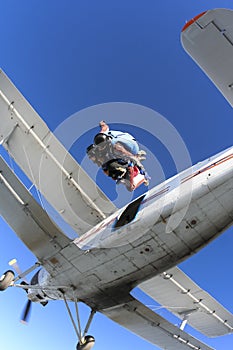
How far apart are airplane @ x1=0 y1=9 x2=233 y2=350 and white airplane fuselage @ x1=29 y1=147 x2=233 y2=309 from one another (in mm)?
23

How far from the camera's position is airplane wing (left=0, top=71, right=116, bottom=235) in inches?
507

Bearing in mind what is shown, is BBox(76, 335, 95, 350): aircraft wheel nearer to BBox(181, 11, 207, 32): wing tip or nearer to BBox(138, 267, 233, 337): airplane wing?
BBox(138, 267, 233, 337): airplane wing

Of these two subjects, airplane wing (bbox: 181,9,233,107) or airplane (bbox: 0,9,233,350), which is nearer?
airplane wing (bbox: 181,9,233,107)

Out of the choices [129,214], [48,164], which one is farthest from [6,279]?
[129,214]

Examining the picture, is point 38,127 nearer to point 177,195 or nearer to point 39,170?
point 39,170

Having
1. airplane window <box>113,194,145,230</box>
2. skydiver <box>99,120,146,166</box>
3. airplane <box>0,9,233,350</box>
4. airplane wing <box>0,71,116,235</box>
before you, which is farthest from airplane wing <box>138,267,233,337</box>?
skydiver <box>99,120,146,166</box>

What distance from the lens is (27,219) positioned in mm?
10516

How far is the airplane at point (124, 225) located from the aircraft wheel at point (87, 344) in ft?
0.11

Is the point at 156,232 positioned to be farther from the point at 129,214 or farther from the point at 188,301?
the point at 188,301

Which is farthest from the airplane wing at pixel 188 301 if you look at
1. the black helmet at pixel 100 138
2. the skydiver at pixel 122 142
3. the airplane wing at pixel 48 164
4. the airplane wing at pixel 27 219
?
the black helmet at pixel 100 138

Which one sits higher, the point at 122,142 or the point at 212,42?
the point at 122,142

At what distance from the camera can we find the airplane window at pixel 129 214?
32.7 ft

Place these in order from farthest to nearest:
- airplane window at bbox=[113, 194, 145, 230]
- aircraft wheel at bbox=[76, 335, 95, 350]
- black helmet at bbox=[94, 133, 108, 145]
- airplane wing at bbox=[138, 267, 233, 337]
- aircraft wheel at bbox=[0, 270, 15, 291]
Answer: airplane wing at bbox=[138, 267, 233, 337]
aircraft wheel at bbox=[0, 270, 15, 291]
aircraft wheel at bbox=[76, 335, 95, 350]
black helmet at bbox=[94, 133, 108, 145]
airplane window at bbox=[113, 194, 145, 230]

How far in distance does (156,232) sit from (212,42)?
452 centimetres
